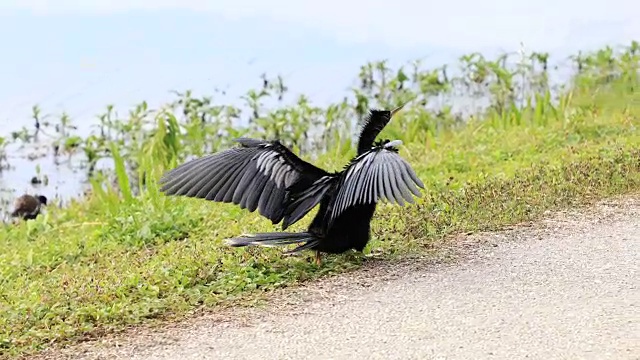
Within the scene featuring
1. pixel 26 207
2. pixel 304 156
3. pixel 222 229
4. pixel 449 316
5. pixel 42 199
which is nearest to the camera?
pixel 449 316

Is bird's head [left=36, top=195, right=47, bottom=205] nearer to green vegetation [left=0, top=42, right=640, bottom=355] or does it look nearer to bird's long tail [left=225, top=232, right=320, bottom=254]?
green vegetation [left=0, top=42, right=640, bottom=355]

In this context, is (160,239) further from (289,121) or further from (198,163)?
(289,121)

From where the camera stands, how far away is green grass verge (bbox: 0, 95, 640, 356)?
488 cm

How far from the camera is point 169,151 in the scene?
880 cm

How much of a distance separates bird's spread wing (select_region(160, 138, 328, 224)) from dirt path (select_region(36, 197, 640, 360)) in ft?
1.82

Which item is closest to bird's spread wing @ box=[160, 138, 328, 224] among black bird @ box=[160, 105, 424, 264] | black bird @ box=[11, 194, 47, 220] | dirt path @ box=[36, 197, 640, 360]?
black bird @ box=[160, 105, 424, 264]

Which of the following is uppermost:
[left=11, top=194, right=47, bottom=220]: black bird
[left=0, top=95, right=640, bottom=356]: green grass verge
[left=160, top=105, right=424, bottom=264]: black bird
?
[left=160, top=105, right=424, bottom=264]: black bird

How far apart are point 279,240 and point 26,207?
161 inches

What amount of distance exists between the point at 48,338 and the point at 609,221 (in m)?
3.38

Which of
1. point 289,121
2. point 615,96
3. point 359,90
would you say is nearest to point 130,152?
point 289,121

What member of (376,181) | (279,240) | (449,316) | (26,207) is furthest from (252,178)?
(26,207)

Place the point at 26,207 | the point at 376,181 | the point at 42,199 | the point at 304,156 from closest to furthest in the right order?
the point at 376,181, the point at 26,207, the point at 42,199, the point at 304,156

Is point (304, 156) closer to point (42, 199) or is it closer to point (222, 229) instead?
point (42, 199)

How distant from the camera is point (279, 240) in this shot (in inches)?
203
